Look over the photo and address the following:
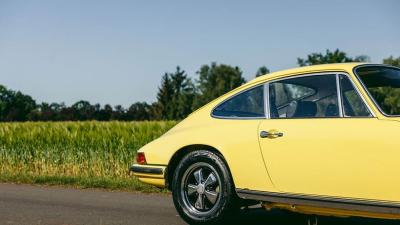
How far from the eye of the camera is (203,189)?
5.46 m

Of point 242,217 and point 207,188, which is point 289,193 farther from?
point 242,217

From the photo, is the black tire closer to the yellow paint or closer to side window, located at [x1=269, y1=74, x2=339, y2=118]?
the yellow paint

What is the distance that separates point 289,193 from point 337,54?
3837 inches

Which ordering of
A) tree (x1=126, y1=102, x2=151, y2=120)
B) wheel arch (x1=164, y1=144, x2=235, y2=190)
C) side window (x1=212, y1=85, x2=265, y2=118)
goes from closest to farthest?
side window (x1=212, y1=85, x2=265, y2=118), wheel arch (x1=164, y1=144, x2=235, y2=190), tree (x1=126, y1=102, x2=151, y2=120)

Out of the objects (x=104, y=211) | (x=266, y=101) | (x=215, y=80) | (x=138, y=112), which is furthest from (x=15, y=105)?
(x=266, y=101)

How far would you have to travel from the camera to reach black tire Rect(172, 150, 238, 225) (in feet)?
17.4

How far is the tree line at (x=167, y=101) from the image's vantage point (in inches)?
3868

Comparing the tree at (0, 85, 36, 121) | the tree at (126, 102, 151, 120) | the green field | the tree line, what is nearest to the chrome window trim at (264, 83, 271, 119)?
the green field

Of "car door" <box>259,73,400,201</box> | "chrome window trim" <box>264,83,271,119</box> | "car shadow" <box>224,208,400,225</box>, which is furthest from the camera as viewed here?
"car shadow" <box>224,208,400,225</box>

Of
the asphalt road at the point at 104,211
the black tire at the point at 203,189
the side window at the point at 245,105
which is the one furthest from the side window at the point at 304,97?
the asphalt road at the point at 104,211

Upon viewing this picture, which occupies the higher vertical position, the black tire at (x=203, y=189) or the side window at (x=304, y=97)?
the side window at (x=304, y=97)

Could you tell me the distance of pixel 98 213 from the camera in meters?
6.70

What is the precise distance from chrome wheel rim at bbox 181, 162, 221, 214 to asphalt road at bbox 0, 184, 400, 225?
19.8 inches

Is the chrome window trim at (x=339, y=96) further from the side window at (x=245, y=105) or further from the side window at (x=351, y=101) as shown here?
the side window at (x=245, y=105)
